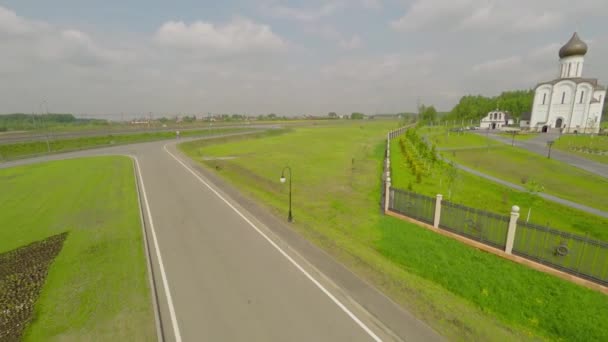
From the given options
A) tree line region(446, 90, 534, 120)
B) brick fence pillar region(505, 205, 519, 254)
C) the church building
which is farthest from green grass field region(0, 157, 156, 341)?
tree line region(446, 90, 534, 120)

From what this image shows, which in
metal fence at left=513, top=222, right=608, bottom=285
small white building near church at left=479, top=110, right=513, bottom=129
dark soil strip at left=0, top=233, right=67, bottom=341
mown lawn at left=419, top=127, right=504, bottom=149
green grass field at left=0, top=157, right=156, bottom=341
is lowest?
dark soil strip at left=0, top=233, right=67, bottom=341

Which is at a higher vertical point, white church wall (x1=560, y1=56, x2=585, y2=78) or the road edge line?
white church wall (x1=560, y1=56, x2=585, y2=78)

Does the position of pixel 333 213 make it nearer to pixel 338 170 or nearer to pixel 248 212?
pixel 248 212

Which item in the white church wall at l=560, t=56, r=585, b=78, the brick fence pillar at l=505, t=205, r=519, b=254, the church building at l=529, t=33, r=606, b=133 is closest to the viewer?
the brick fence pillar at l=505, t=205, r=519, b=254

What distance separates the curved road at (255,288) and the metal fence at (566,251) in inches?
275

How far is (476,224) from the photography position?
13148 mm

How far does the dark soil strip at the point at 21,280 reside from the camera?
8.85 metres

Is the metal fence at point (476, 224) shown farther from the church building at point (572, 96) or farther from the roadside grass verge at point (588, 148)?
the church building at point (572, 96)

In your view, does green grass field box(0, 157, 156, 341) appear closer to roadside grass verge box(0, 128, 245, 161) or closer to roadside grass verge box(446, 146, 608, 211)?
roadside grass verge box(0, 128, 245, 161)

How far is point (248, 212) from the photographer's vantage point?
1827 centimetres

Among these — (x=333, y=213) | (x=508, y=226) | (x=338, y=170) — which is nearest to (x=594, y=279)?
(x=508, y=226)

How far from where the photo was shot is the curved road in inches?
326

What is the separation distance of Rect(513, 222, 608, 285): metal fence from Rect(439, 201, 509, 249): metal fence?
2.41ft

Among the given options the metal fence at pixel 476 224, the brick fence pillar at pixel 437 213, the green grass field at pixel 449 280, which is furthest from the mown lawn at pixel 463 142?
the metal fence at pixel 476 224
